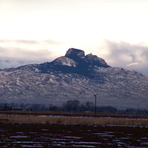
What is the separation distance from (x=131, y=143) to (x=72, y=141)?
6274 millimetres

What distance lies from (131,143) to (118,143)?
148cm

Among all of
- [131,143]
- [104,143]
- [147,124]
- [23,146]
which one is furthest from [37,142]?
[147,124]

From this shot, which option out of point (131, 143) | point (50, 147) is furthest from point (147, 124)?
point (50, 147)

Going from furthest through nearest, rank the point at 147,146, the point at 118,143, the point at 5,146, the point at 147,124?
the point at 147,124
the point at 118,143
the point at 147,146
the point at 5,146

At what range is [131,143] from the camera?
150ft

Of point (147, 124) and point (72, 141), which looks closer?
point (72, 141)

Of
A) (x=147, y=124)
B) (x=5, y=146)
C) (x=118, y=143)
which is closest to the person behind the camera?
(x=5, y=146)

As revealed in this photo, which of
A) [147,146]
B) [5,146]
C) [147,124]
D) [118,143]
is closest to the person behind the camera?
[5,146]

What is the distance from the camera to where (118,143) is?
45.4 m

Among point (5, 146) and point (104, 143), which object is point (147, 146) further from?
point (5, 146)

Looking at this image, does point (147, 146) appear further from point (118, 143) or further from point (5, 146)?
point (5, 146)

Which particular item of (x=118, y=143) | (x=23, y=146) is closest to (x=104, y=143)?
(x=118, y=143)

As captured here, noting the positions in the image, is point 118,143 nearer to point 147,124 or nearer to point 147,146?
point 147,146

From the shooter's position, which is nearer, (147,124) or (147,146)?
(147,146)
